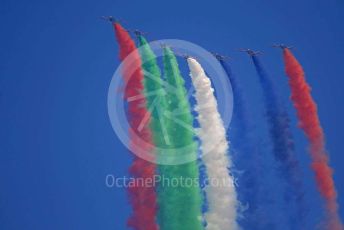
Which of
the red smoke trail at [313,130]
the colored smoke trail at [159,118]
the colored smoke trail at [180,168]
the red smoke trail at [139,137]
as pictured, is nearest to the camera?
the colored smoke trail at [180,168]

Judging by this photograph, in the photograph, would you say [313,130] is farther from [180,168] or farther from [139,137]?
[139,137]

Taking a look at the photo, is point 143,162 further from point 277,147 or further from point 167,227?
point 277,147

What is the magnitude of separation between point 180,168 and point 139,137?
7.81ft

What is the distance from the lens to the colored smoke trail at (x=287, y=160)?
70.3ft

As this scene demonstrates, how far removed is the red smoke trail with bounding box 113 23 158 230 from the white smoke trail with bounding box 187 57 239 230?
2491mm

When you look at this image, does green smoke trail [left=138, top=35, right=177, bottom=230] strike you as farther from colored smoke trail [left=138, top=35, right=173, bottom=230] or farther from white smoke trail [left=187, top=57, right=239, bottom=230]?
white smoke trail [left=187, top=57, right=239, bottom=230]

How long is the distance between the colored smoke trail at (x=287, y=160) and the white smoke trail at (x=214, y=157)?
7.53ft

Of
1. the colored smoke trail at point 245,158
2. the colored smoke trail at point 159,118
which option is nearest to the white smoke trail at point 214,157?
the colored smoke trail at point 245,158

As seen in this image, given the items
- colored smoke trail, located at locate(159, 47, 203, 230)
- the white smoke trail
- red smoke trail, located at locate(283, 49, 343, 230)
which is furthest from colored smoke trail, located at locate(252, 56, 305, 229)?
colored smoke trail, located at locate(159, 47, 203, 230)

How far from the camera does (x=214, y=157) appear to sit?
21.5 metres

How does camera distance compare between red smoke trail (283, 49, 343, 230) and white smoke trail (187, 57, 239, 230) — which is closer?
white smoke trail (187, 57, 239, 230)

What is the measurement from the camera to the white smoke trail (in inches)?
834

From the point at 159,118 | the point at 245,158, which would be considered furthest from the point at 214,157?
the point at 159,118

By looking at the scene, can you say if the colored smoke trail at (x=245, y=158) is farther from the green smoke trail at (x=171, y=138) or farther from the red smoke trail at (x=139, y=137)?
the red smoke trail at (x=139, y=137)
